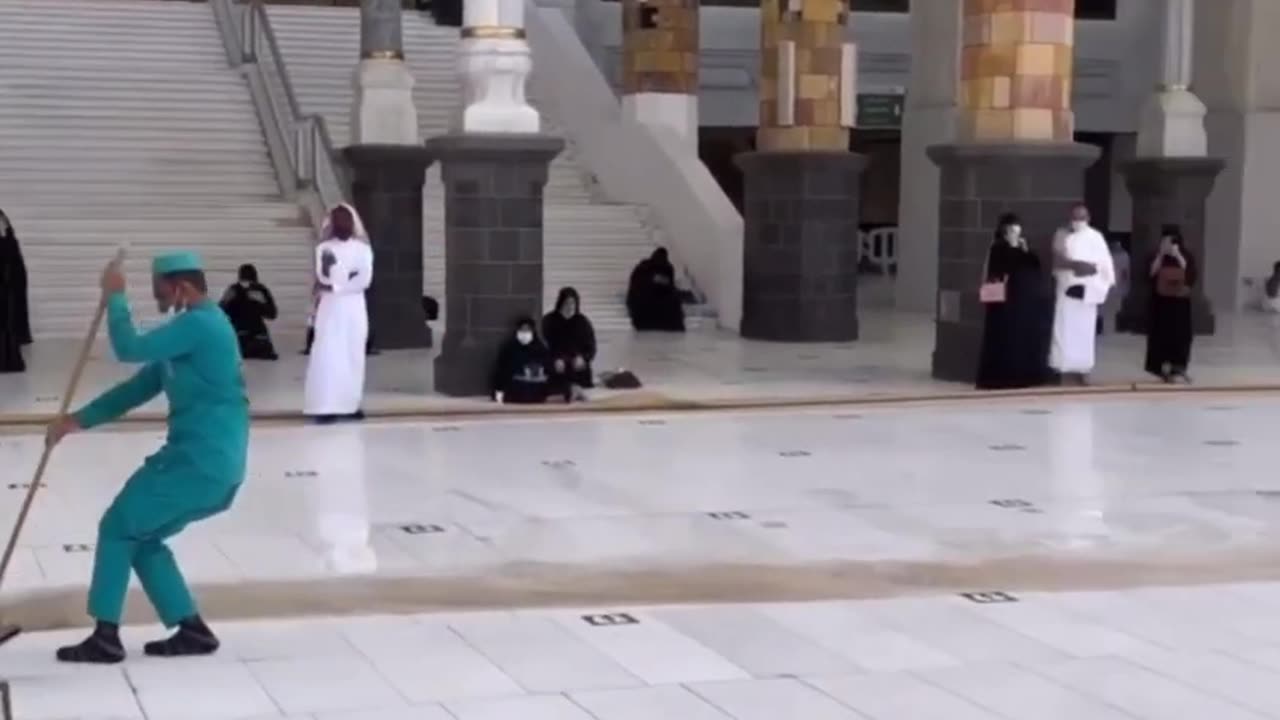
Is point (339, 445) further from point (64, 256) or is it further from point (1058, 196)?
point (64, 256)

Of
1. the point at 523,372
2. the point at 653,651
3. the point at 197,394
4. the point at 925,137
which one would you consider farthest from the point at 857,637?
the point at 925,137

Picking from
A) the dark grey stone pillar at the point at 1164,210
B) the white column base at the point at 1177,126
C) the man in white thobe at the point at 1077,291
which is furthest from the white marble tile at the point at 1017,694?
the white column base at the point at 1177,126

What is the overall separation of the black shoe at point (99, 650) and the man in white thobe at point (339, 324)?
221 inches

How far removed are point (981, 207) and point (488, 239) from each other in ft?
11.6

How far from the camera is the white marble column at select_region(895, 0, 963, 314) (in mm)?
22125

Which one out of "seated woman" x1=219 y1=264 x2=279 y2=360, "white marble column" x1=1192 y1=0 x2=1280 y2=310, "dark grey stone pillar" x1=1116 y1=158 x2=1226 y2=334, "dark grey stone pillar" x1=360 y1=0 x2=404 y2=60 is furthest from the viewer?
"white marble column" x1=1192 y1=0 x2=1280 y2=310

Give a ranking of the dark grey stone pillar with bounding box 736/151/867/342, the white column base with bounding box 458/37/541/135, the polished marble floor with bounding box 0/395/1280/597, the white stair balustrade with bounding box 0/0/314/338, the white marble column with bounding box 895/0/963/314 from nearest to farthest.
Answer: the polished marble floor with bounding box 0/395/1280/597 < the white column base with bounding box 458/37/541/135 < the white stair balustrade with bounding box 0/0/314/338 < the dark grey stone pillar with bounding box 736/151/867/342 < the white marble column with bounding box 895/0/963/314

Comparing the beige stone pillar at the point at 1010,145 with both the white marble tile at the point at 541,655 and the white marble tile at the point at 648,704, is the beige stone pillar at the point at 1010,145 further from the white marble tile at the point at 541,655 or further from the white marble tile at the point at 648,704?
the white marble tile at the point at 648,704

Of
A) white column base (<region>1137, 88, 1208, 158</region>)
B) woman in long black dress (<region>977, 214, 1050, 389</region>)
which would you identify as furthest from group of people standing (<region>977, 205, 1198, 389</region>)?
white column base (<region>1137, 88, 1208, 158</region>)

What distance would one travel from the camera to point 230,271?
56.5ft

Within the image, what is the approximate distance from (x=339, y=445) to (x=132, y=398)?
4760 millimetres

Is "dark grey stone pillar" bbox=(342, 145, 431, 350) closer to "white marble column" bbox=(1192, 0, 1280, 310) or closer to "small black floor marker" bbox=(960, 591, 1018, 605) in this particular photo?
"small black floor marker" bbox=(960, 591, 1018, 605)

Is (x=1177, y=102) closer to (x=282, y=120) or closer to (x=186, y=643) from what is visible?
(x=282, y=120)

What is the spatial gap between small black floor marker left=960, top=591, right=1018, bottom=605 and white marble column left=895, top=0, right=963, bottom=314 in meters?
15.2
